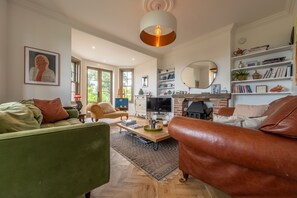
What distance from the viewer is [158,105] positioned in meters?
5.32

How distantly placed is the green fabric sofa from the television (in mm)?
4047

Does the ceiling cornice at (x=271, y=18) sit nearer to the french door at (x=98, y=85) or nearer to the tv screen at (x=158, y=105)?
the tv screen at (x=158, y=105)

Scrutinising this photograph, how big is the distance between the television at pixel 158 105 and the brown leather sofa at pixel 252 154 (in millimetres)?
3866

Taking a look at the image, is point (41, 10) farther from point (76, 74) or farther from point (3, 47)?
point (76, 74)

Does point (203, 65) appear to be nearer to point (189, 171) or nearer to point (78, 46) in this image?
point (189, 171)

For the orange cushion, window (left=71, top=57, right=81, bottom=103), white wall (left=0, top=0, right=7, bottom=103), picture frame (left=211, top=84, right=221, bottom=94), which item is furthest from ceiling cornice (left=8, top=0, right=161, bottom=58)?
picture frame (left=211, top=84, right=221, bottom=94)

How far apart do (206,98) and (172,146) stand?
2004mm

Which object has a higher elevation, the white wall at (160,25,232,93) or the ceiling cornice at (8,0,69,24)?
the ceiling cornice at (8,0,69,24)

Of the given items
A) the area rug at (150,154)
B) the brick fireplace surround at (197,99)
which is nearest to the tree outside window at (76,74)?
the area rug at (150,154)

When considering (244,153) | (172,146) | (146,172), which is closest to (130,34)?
(172,146)

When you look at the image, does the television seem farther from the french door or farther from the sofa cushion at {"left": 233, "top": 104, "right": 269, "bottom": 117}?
the sofa cushion at {"left": 233, "top": 104, "right": 269, "bottom": 117}

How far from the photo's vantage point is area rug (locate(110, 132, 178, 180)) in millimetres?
1781

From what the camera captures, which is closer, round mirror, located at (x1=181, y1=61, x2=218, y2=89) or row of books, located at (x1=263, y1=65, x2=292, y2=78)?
row of books, located at (x1=263, y1=65, x2=292, y2=78)

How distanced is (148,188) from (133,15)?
9.97ft
